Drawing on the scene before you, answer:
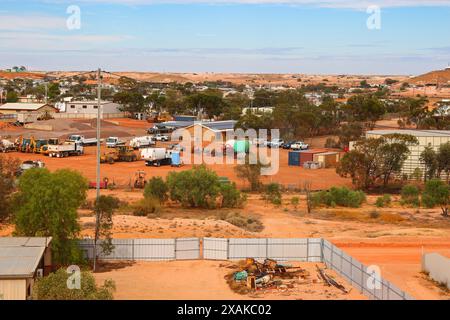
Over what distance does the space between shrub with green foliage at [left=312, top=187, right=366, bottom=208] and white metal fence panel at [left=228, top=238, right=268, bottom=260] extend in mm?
12509

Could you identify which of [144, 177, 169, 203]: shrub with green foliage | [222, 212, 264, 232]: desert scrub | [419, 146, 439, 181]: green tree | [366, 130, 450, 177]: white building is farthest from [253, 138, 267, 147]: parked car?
[222, 212, 264, 232]: desert scrub

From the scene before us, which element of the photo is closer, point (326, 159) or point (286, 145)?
point (326, 159)

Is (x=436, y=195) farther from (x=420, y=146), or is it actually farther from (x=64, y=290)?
(x=64, y=290)

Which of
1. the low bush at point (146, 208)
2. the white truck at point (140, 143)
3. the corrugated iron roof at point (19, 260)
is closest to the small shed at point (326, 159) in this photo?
the white truck at point (140, 143)

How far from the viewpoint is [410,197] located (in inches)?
1471

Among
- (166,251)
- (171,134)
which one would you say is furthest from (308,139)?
(166,251)

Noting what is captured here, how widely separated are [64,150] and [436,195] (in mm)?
28215

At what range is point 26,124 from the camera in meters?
72.4

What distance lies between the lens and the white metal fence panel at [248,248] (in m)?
23.8

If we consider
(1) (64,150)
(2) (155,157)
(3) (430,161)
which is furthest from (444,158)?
(1) (64,150)

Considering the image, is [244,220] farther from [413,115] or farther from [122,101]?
[122,101]

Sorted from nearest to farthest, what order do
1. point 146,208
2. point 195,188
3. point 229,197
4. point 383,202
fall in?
point 146,208 < point 195,188 < point 229,197 < point 383,202

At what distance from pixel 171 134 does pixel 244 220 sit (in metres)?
36.7

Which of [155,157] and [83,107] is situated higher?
[83,107]
